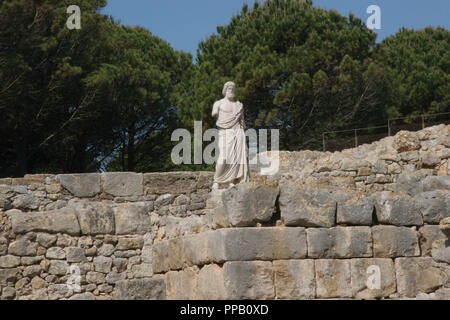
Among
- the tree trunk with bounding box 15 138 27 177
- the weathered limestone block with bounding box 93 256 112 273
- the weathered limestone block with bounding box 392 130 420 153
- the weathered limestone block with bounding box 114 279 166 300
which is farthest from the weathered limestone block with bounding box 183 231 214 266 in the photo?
the tree trunk with bounding box 15 138 27 177

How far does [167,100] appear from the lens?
82.7 ft

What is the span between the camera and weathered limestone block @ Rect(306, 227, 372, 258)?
24.4 feet

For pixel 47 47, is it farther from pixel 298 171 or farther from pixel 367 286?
pixel 367 286

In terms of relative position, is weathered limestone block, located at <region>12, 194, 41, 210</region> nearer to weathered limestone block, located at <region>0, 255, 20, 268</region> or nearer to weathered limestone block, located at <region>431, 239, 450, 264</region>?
weathered limestone block, located at <region>0, 255, 20, 268</region>

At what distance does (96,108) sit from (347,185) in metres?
11.6

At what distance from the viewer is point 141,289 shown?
9.91 m

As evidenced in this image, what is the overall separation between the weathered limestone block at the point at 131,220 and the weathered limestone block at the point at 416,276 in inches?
177

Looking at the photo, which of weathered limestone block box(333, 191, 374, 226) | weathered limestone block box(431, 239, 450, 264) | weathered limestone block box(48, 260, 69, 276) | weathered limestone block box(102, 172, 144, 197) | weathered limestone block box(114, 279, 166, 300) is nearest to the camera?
weathered limestone block box(333, 191, 374, 226)

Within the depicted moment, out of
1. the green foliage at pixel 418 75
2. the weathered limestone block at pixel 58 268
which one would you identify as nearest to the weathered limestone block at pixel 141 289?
the weathered limestone block at pixel 58 268

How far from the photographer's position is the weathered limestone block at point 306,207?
7445mm

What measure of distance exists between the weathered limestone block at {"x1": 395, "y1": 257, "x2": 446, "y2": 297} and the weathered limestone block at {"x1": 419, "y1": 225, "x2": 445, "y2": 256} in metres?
0.14

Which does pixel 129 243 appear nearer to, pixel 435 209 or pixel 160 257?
pixel 160 257

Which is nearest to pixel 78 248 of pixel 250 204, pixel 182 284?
pixel 182 284

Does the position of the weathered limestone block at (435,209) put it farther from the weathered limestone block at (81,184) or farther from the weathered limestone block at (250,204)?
the weathered limestone block at (81,184)
